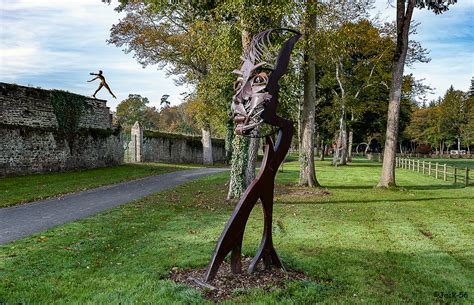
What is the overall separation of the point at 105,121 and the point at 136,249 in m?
19.0

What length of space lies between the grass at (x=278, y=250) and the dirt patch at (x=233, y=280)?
16 cm

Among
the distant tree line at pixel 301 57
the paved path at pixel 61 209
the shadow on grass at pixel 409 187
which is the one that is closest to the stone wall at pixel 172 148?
the distant tree line at pixel 301 57

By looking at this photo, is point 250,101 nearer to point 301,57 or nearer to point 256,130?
point 256,130

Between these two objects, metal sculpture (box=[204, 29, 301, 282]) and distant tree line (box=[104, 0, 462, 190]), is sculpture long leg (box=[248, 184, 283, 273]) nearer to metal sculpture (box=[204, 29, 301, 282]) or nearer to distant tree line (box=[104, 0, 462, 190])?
metal sculpture (box=[204, 29, 301, 282])

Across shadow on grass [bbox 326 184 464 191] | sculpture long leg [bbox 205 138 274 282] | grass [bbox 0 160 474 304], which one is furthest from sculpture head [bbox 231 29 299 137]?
shadow on grass [bbox 326 184 464 191]

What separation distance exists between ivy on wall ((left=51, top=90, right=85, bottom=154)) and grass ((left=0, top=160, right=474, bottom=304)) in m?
10.9

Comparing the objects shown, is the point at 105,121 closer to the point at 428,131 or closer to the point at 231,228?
the point at 231,228

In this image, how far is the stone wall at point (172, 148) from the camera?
92.7 ft

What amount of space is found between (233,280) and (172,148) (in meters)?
26.9

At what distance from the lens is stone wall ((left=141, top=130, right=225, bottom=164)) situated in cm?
2827

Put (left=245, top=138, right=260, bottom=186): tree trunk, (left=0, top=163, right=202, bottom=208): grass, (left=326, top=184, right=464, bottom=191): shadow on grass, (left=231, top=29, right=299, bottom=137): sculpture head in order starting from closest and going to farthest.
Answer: (left=231, top=29, right=299, bottom=137): sculpture head
(left=0, top=163, right=202, bottom=208): grass
(left=245, top=138, right=260, bottom=186): tree trunk
(left=326, top=184, right=464, bottom=191): shadow on grass

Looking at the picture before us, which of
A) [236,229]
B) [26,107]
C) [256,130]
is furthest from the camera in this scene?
[26,107]

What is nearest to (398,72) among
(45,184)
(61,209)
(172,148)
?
(61,209)

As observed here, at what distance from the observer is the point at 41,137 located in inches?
715
